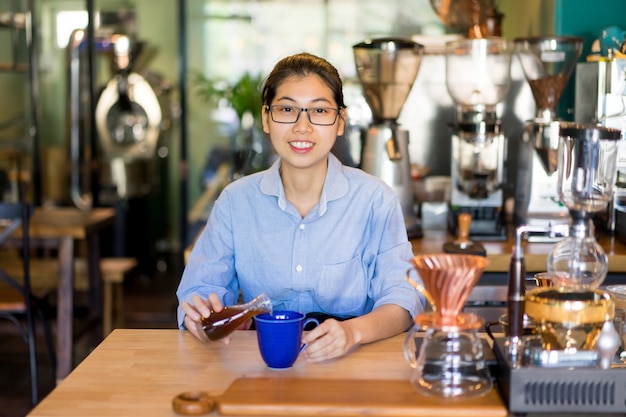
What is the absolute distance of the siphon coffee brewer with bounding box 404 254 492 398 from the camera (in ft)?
5.10

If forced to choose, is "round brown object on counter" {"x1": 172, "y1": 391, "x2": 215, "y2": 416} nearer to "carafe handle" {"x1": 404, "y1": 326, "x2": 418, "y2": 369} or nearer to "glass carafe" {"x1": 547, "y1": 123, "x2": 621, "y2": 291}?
"carafe handle" {"x1": 404, "y1": 326, "x2": 418, "y2": 369}

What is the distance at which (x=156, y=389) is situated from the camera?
5.37ft

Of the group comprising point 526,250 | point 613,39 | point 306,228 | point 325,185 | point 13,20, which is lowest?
point 526,250

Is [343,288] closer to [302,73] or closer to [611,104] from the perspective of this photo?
[302,73]

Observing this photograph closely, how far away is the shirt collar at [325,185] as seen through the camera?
2.24 metres

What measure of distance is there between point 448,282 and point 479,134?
1740mm

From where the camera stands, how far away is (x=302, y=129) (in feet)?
6.94

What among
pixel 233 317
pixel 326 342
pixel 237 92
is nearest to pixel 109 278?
pixel 237 92

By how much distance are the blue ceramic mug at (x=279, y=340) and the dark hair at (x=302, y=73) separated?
2.23 ft

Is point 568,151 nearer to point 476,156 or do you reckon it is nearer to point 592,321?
point 592,321

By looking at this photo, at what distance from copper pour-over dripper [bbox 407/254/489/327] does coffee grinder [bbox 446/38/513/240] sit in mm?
1707

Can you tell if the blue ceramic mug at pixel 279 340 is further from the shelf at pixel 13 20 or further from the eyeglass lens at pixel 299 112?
the shelf at pixel 13 20

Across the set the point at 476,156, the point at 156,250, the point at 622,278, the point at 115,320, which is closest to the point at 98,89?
the point at 156,250

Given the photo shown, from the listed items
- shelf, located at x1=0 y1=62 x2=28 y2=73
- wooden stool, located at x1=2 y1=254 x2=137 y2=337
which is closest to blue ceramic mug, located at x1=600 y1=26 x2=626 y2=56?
wooden stool, located at x1=2 y1=254 x2=137 y2=337
